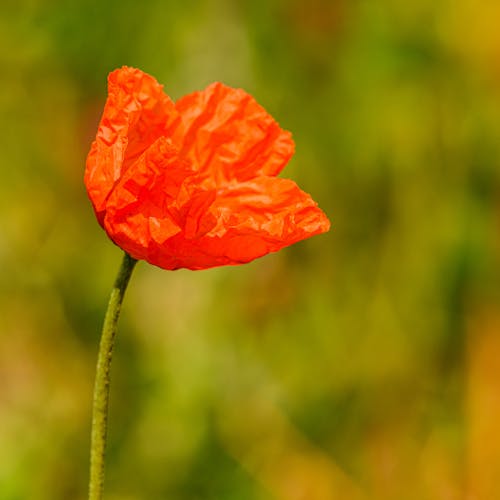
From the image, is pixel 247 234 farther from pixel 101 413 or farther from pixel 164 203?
pixel 101 413

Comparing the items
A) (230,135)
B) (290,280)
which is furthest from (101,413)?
(290,280)

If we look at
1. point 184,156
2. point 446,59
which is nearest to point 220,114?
point 184,156

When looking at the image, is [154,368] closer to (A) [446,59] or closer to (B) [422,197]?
(B) [422,197]

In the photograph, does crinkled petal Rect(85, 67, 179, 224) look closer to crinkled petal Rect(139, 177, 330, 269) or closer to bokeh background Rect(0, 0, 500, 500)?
crinkled petal Rect(139, 177, 330, 269)

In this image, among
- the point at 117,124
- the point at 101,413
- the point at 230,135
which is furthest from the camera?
the point at 230,135

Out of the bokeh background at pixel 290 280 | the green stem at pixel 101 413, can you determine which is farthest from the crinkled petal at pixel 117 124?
the bokeh background at pixel 290 280

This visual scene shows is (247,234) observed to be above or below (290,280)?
above
